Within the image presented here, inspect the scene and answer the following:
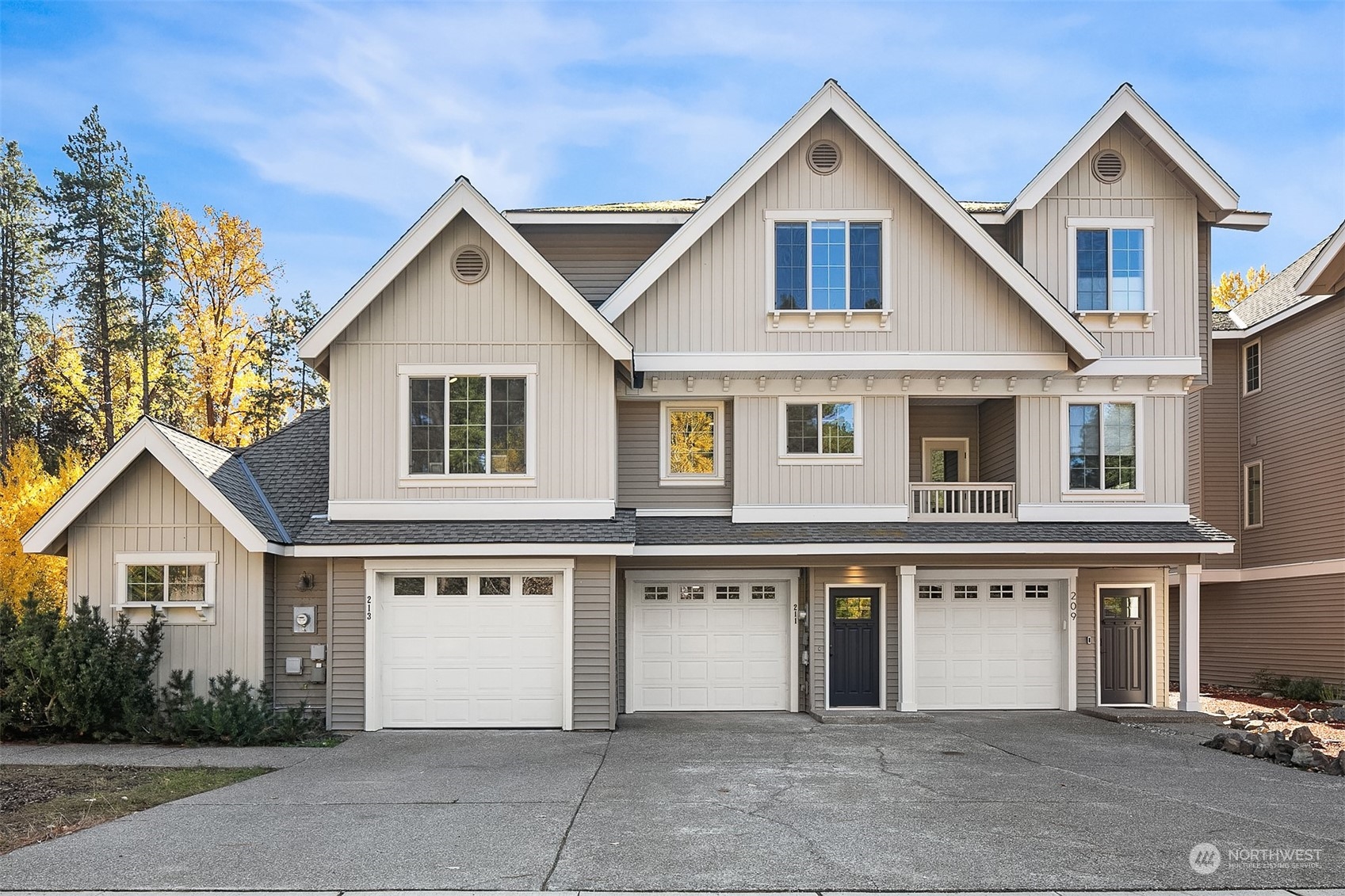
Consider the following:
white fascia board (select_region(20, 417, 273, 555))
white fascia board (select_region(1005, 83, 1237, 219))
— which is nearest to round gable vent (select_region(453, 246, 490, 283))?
white fascia board (select_region(20, 417, 273, 555))

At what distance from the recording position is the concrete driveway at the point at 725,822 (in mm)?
7594

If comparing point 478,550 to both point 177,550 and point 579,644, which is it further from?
point 177,550

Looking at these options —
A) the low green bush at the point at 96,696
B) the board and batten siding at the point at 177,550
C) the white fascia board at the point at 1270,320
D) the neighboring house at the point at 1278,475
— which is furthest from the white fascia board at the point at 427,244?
the white fascia board at the point at 1270,320

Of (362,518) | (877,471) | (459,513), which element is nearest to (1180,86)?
(877,471)

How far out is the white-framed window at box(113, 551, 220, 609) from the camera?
15.2 m

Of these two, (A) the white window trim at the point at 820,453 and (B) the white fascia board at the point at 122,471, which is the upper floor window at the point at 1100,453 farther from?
(B) the white fascia board at the point at 122,471

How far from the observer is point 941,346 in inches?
664

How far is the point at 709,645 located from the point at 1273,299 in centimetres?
1473

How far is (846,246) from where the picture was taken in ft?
55.6

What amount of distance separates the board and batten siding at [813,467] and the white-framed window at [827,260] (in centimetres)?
157

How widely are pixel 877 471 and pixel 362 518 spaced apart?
7973 millimetres

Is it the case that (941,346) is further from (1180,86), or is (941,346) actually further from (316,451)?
(316,451)

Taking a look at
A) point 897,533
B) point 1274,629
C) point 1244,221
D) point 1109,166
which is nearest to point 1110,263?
point 1109,166

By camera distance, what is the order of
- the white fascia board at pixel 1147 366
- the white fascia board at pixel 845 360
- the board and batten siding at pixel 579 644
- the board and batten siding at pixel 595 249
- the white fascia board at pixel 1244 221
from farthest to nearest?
the board and batten siding at pixel 595 249
the white fascia board at pixel 1244 221
the white fascia board at pixel 1147 366
the white fascia board at pixel 845 360
the board and batten siding at pixel 579 644
